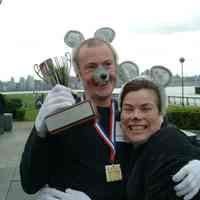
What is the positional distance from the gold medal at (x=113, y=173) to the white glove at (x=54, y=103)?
351mm

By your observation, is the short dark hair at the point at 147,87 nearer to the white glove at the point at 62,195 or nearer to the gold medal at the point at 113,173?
the gold medal at the point at 113,173

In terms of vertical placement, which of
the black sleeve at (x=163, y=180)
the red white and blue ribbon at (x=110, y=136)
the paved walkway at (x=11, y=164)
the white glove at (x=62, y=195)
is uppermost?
the red white and blue ribbon at (x=110, y=136)

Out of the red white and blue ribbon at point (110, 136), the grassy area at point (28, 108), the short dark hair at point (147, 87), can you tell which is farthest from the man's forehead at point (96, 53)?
the grassy area at point (28, 108)

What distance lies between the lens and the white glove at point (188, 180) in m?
1.66

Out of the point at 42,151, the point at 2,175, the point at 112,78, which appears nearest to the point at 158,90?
the point at 112,78

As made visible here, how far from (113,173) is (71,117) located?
0.37m

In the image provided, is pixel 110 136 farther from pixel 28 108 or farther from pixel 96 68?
pixel 28 108

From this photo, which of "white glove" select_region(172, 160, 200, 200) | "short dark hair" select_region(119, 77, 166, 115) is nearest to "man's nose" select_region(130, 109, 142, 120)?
"short dark hair" select_region(119, 77, 166, 115)

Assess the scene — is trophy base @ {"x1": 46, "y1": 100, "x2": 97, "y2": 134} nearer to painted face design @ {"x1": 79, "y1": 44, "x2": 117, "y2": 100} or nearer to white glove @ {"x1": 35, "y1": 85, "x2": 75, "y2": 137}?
white glove @ {"x1": 35, "y1": 85, "x2": 75, "y2": 137}

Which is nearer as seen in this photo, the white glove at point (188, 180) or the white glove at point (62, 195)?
the white glove at point (188, 180)

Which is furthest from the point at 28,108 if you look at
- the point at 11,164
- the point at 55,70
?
the point at 55,70

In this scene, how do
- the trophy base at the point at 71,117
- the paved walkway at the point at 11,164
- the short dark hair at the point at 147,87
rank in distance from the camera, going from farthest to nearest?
1. the paved walkway at the point at 11,164
2. the short dark hair at the point at 147,87
3. the trophy base at the point at 71,117

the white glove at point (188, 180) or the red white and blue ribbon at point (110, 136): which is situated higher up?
the red white and blue ribbon at point (110, 136)

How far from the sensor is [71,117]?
6.17 feet
